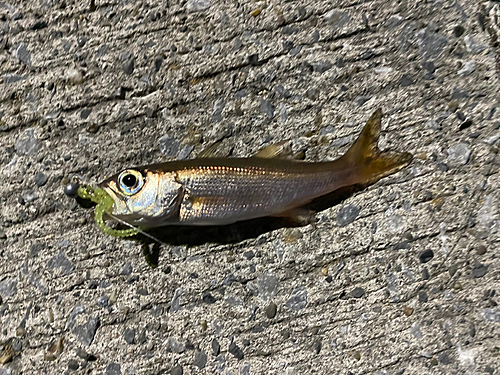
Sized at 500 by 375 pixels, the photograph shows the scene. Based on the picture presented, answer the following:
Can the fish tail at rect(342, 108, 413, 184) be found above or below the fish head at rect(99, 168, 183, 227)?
below

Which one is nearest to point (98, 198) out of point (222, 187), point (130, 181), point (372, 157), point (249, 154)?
point (130, 181)

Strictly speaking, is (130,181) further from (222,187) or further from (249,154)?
(249,154)

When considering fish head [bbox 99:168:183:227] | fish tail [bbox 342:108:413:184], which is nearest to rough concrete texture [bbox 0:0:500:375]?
fish tail [bbox 342:108:413:184]

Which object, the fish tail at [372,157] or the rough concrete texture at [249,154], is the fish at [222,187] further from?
the rough concrete texture at [249,154]

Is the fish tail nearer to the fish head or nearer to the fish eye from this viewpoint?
the fish head

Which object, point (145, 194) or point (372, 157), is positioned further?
point (372, 157)

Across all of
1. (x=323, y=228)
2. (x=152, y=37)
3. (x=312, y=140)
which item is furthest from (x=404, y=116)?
(x=152, y=37)
